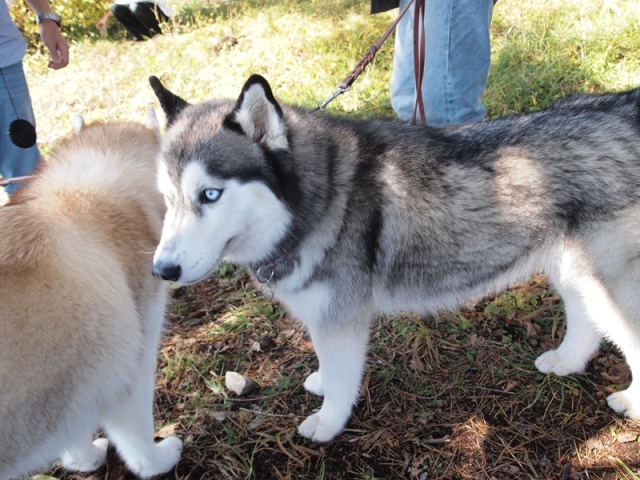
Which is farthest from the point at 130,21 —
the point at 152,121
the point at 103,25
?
the point at 152,121

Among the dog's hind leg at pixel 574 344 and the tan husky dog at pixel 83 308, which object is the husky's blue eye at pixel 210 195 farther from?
the dog's hind leg at pixel 574 344

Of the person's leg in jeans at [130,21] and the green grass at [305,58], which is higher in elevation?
the person's leg in jeans at [130,21]

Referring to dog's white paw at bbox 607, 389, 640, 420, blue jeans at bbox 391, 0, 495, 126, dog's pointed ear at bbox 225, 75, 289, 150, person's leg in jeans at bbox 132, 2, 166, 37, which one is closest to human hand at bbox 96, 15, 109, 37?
person's leg in jeans at bbox 132, 2, 166, 37

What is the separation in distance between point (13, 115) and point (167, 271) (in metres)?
2.06

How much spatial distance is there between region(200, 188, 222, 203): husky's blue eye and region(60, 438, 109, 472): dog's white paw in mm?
1328

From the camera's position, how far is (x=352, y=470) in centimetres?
216

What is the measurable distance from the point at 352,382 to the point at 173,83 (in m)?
5.18

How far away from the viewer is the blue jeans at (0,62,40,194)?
111 inches

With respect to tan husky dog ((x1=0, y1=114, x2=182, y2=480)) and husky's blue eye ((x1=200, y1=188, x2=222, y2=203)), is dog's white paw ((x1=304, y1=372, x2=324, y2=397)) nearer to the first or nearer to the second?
tan husky dog ((x1=0, y1=114, x2=182, y2=480))

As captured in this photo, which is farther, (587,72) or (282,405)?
(587,72)

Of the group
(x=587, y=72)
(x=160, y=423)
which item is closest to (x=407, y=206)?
(x=160, y=423)

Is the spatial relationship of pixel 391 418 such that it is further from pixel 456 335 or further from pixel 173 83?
pixel 173 83

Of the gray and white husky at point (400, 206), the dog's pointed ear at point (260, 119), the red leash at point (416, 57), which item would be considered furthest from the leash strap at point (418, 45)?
the dog's pointed ear at point (260, 119)

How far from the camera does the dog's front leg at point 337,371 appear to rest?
6.80ft
